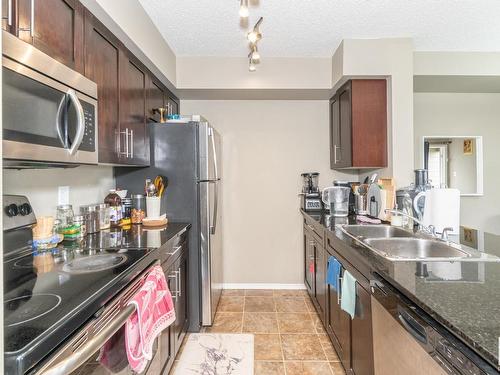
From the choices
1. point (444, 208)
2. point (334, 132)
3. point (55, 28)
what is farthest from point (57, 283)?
point (334, 132)

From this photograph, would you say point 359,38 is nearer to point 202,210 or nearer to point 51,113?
point 202,210

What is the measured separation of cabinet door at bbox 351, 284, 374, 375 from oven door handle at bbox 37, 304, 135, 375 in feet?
3.69

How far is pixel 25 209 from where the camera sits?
147 cm

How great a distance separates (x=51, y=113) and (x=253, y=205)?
8.37ft

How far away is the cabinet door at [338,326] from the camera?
1757 millimetres

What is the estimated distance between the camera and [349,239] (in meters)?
1.80

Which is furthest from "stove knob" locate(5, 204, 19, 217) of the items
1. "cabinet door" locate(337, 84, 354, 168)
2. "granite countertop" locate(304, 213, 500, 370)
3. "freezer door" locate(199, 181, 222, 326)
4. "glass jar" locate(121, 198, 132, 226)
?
"cabinet door" locate(337, 84, 354, 168)

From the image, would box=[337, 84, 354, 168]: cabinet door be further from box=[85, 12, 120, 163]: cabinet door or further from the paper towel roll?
box=[85, 12, 120, 163]: cabinet door

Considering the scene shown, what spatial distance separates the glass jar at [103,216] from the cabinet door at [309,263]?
1.84m

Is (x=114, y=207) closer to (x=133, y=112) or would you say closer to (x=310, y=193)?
(x=133, y=112)

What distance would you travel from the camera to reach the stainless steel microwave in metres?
0.96

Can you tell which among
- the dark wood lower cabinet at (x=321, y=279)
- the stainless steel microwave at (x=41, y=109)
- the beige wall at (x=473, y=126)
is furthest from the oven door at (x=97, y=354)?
the beige wall at (x=473, y=126)

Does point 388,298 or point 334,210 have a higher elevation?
point 334,210

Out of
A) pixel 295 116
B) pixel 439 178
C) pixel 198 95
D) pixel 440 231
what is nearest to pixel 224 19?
pixel 198 95
